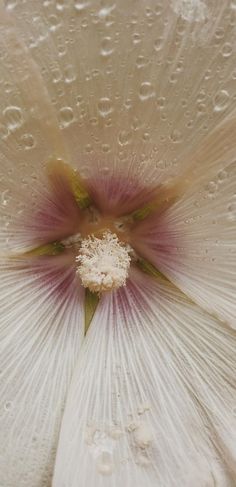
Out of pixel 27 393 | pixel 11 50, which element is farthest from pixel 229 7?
pixel 27 393

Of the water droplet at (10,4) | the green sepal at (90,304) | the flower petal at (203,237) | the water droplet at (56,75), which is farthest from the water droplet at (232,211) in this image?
the water droplet at (10,4)

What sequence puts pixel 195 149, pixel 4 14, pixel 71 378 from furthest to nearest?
pixel 71 378
pixel 195 149
pixel 4 14

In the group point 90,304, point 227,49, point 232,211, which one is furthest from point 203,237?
point 227,49

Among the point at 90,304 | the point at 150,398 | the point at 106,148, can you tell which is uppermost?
the point at 106,148

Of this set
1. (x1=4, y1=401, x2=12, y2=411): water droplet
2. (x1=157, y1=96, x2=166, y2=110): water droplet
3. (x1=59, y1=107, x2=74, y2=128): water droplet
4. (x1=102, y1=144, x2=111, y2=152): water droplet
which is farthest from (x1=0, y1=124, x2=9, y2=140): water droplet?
(x1=4, y1=401, x2=12, y2=411): water droplet

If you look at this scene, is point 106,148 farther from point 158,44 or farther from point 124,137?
point 158,44

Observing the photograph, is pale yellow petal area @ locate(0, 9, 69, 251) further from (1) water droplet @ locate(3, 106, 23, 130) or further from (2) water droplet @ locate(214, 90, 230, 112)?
(2) water droplet @ locate(214, 90, 230, 112)

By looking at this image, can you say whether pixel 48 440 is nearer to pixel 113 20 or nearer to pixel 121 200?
pixel 121 200
